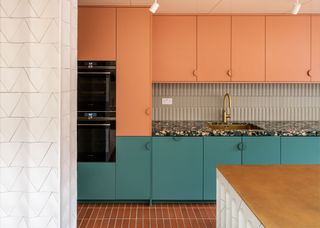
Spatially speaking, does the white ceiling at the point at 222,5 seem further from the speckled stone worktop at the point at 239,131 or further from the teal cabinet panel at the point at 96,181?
the teal cabinet panel at the point at 96,181

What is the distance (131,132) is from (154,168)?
1.61ft

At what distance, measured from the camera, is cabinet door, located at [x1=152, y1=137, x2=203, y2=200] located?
4434 millimetres

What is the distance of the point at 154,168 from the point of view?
444 centimetres

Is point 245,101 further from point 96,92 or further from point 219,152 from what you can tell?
point 96,92

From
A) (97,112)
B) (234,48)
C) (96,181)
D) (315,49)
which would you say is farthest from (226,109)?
(96,181)

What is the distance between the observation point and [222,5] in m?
4.28

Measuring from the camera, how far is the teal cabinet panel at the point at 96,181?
14.5ft

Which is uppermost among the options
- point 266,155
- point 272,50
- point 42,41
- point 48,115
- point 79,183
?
point 272,50

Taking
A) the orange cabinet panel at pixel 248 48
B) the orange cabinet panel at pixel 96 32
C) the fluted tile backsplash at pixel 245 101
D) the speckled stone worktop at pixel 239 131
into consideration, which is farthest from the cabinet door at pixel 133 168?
the orange cabinet panel at pixel 248 48

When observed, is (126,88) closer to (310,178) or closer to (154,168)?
(154,168)

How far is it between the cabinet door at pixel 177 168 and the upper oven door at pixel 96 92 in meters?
0.71

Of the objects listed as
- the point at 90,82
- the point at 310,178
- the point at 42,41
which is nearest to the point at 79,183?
the point at 90,82

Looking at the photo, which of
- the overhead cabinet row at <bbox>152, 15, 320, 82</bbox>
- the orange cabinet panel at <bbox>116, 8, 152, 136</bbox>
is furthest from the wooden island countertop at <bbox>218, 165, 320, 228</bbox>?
the overhead cabinet row at <bbox>152, 15, 320, 82</bbox>

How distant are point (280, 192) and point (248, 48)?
9.75ft
